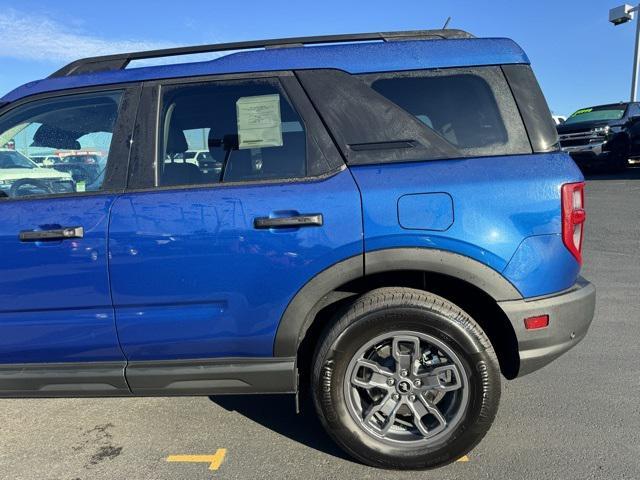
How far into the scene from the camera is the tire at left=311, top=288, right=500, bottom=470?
91.7 inches

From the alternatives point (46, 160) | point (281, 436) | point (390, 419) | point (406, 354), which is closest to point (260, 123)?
point (46, 160)

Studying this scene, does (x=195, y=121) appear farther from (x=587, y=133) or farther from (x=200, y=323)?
(x=587, y=133)

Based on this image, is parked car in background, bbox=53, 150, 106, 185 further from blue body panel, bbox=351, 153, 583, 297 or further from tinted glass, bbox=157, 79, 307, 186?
blue body panel, bbox=351, 153, 583, 297

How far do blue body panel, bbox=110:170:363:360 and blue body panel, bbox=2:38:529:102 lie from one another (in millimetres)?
611

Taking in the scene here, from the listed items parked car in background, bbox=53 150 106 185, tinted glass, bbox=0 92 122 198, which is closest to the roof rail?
tinted glass, bbox=0 92 122 198

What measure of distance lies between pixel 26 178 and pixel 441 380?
2.46 meters

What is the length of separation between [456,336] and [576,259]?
0.73 meters

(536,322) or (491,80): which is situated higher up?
(491,80)

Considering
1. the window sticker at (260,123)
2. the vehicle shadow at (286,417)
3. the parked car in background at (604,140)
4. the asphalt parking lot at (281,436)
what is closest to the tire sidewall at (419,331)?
the asphalt parking lot at (281,436)

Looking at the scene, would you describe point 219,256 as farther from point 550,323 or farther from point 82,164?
point 550,323

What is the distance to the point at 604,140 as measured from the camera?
13.3 meters

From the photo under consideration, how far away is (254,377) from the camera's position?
2412 millimetres

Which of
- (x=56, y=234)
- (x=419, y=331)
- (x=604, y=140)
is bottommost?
(x=419, y=331)

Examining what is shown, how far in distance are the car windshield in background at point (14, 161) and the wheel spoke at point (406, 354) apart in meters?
2.19
